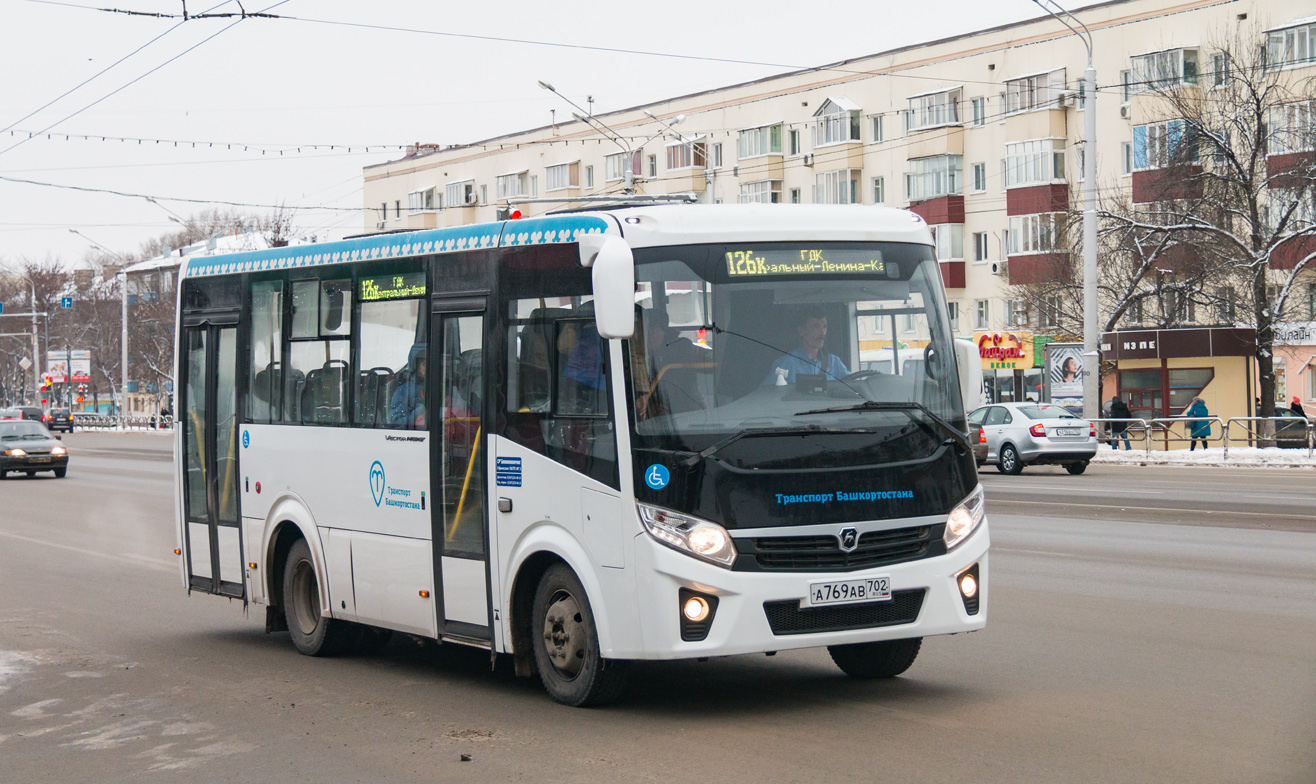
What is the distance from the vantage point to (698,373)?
7.40 m

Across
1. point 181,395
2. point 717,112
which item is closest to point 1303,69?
point 717,112

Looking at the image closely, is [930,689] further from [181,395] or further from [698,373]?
[181,395]

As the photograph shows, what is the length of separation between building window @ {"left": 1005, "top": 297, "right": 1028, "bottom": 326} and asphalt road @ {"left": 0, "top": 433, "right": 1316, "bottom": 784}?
126ft

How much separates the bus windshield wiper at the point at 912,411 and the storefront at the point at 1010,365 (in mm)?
44876

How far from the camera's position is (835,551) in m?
7.37

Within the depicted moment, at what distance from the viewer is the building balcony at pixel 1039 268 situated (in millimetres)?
48438

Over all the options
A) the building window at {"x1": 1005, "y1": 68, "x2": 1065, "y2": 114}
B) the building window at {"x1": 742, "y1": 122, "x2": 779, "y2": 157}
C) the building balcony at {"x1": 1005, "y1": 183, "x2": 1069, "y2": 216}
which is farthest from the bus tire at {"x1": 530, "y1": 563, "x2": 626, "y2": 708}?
the building window at {"x1": 742, "y1": 122, "x2": 779, "y2": 157}

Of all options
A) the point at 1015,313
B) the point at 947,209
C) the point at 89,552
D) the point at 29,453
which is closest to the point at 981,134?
the point at 947,209

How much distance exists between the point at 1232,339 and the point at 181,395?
A: 139 feet

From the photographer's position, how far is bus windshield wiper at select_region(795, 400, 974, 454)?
7512 millimetres

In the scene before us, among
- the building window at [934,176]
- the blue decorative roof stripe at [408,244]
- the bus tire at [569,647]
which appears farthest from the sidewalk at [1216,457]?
the bus tire at [569,647]

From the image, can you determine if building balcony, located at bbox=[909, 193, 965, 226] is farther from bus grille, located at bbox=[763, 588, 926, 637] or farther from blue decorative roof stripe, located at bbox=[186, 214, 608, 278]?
bus grille, located at bbox=[763, 588, 926, 637]

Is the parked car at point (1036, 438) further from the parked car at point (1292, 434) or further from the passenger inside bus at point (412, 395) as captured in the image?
the passenger inside bus at point (412, 395)

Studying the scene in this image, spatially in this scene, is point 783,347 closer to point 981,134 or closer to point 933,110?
point 981,134
